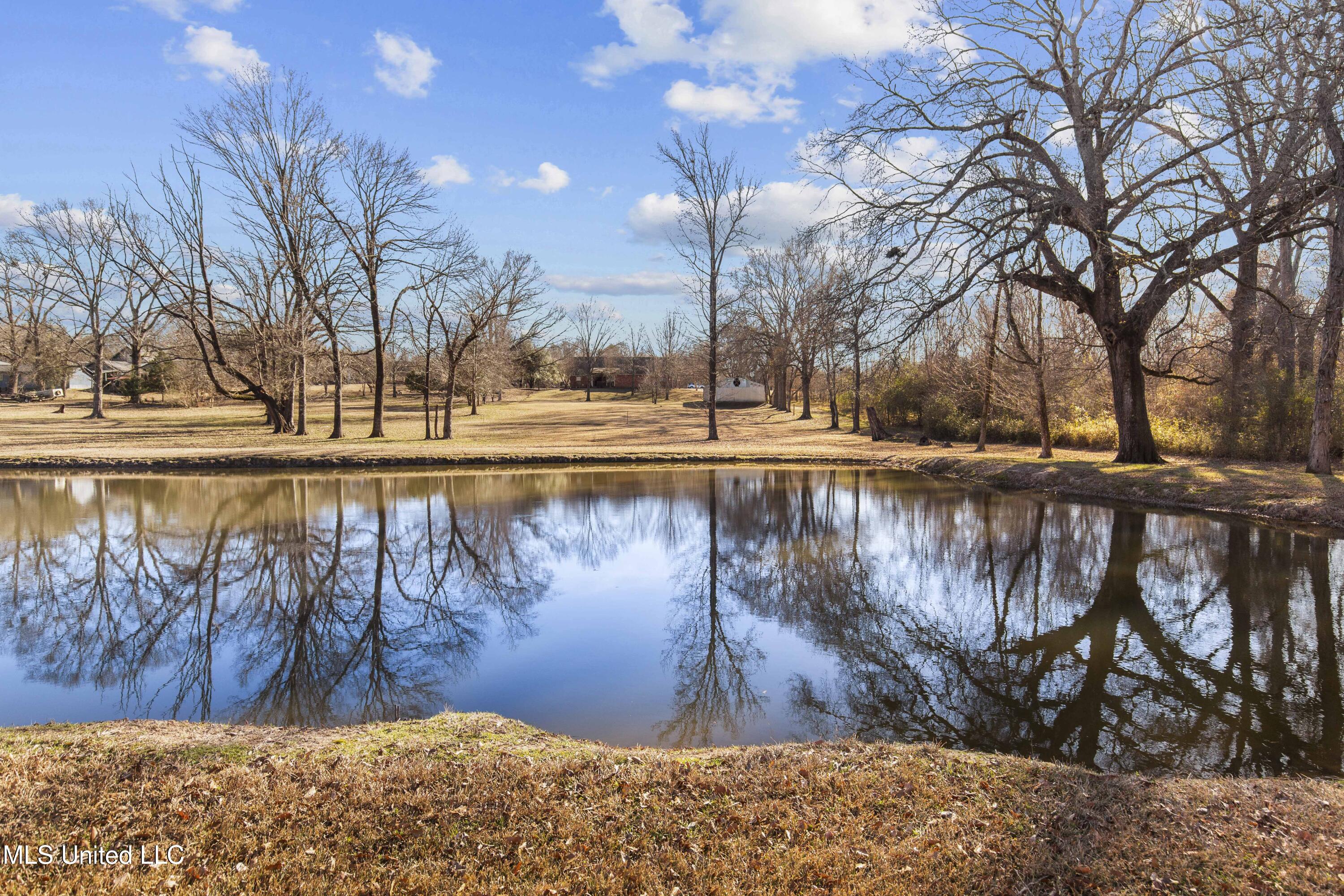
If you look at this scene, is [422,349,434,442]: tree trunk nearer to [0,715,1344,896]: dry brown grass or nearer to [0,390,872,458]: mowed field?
[0,390,872,458]: mowed field

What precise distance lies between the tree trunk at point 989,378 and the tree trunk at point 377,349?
77.3 ft

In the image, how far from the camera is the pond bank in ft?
50.0

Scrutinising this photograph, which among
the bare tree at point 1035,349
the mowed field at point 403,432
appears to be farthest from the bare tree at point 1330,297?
the mowed field at point 403,432

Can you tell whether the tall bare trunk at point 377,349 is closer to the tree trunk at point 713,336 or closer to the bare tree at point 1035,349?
the tree trunk at point 713,336

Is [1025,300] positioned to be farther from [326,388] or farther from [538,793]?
[326,388]

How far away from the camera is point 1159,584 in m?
10.1

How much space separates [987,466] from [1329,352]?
8.18 meters

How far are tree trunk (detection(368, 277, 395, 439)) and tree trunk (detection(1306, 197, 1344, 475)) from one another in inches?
1190

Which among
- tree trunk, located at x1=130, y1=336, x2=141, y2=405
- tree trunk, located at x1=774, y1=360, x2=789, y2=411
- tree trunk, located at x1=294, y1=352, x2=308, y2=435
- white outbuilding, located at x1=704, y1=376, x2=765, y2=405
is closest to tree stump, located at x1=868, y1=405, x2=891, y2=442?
tree trunk, located at x1=774, y1=360, x2=789, y2=411

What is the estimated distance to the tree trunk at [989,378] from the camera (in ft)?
71.5

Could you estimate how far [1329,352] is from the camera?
1602cm

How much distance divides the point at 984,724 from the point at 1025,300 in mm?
22605

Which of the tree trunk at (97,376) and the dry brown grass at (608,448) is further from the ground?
the tree trunk at (97,376)

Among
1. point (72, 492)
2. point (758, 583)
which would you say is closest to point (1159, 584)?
point (758, 583)
